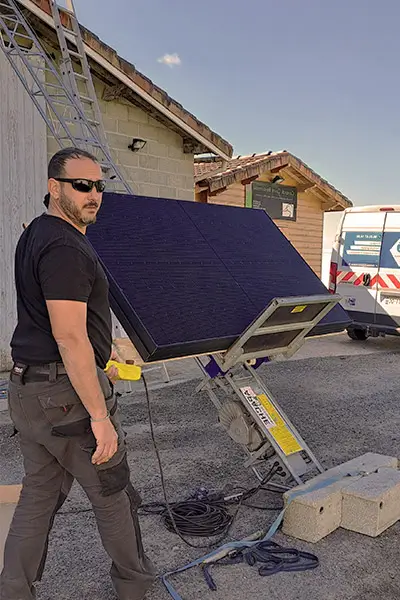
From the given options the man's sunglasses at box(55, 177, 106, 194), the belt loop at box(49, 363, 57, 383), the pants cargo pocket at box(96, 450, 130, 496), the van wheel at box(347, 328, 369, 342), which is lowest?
the van wheel at box(347, 328, 369, 342)

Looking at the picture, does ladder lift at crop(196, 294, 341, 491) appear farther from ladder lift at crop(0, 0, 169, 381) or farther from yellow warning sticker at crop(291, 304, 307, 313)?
ladder lift at crop(0, 0, 169, 381)

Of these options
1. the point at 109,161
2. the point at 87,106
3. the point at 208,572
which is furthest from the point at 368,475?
the point at 87,106

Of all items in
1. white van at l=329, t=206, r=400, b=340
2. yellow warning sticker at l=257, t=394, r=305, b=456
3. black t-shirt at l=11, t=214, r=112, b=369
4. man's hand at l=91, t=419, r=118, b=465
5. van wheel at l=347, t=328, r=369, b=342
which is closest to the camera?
black t-shirt at l=11, t=214, r=112, b=369

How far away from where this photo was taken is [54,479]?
253cm

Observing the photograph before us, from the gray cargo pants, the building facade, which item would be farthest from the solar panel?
the building facade

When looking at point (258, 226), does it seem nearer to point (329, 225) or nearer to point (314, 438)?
point (314, 438)

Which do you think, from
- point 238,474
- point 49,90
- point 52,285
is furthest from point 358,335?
point 52,285

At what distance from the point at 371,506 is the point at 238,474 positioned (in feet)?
3.93

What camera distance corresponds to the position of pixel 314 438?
524 cm

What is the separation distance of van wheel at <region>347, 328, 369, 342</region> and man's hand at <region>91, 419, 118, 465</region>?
29.4 ft

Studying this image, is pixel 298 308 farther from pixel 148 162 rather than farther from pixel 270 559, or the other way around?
pixel 148 162

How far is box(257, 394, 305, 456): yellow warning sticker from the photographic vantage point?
3646 millimetres

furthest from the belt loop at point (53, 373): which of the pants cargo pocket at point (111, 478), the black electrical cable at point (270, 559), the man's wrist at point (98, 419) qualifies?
the black electrical cable at point (270, 559)

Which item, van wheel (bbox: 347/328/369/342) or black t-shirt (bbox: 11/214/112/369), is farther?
van wheel (bbox: 347/328/369/342)
